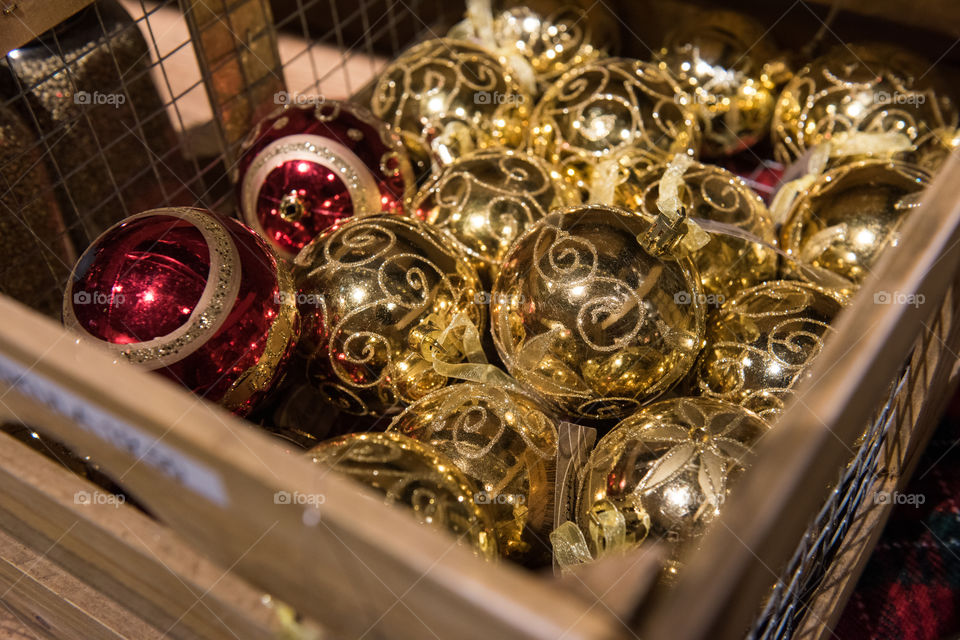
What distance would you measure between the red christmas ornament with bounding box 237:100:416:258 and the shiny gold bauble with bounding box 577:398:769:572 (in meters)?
0.43

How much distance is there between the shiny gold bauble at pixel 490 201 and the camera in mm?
892

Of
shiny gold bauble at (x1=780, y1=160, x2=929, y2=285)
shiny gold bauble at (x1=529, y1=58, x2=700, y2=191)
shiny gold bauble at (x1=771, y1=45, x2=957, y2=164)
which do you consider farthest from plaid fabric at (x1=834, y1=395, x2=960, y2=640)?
shiny gold bauble at (x1=529, y1=58, x2=700, y2=191)

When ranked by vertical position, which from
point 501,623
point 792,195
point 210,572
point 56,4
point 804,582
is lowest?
point 804,582

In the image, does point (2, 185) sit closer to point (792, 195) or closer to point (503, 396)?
point (503, 396)

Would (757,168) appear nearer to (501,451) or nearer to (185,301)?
(501,451)

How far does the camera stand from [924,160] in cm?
104

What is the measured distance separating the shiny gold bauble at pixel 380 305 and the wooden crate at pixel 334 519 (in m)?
0.27

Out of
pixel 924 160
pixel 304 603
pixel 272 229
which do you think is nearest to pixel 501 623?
pixel 304 603

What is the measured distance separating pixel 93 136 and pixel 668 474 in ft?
2.89

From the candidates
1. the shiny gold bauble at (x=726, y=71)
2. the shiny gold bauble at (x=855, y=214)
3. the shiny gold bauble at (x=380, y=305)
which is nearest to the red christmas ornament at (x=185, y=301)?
the shiny gold bauble at (x=380, y=305)

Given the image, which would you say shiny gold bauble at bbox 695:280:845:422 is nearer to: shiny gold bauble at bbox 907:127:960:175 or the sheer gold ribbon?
the sheer gold ribbon

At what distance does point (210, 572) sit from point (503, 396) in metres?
0.32

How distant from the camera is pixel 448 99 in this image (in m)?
1.04

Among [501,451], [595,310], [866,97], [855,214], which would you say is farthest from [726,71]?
[501,451]
